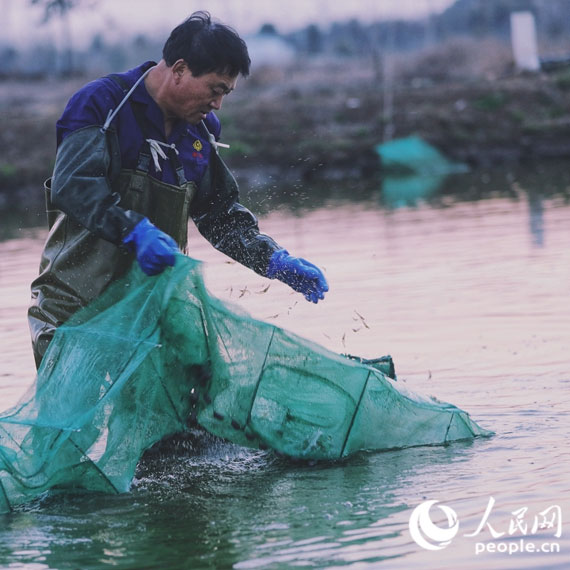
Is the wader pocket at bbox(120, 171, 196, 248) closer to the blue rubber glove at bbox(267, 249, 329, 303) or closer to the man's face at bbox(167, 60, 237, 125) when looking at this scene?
the man's face at bbox(167, 60, 237, 125)

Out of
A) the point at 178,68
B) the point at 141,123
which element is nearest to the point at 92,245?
the point at 141,123

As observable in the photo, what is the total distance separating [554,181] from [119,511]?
1874 centimetres

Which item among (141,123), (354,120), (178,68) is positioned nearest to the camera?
(178,68)

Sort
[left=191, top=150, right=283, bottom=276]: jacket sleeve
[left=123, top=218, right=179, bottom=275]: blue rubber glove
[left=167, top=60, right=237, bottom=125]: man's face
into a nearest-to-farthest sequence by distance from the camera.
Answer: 1. [left=123, top=218, right=179, bottom=275]: blue rubber glove
2. [left=167, top=60, right=237, bottom=125]: man's face
3. [left=191, top=150, right=283, bottom=276]: jacket sleeve

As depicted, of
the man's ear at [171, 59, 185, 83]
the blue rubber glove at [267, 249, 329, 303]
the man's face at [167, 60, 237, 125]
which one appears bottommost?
the blue rubber glove at [267, 249, 329, 303]

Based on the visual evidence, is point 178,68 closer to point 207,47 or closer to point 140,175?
point 207,47

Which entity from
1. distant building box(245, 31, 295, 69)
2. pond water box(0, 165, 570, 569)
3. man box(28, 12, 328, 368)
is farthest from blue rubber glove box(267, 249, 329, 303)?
distant building box(245, 31, 295, 69)

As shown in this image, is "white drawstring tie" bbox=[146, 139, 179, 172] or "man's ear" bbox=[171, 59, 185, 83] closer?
"man's ear" bbox=[171, 59, 185, 83]

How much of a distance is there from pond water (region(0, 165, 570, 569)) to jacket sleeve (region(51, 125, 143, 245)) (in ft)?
1.73

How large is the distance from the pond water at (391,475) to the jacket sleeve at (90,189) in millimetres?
527

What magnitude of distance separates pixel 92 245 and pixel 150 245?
0.41 metres

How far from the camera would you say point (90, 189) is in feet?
14.8

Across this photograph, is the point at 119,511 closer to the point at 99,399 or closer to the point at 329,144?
the point at 99,399

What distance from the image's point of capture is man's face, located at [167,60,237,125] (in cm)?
461
